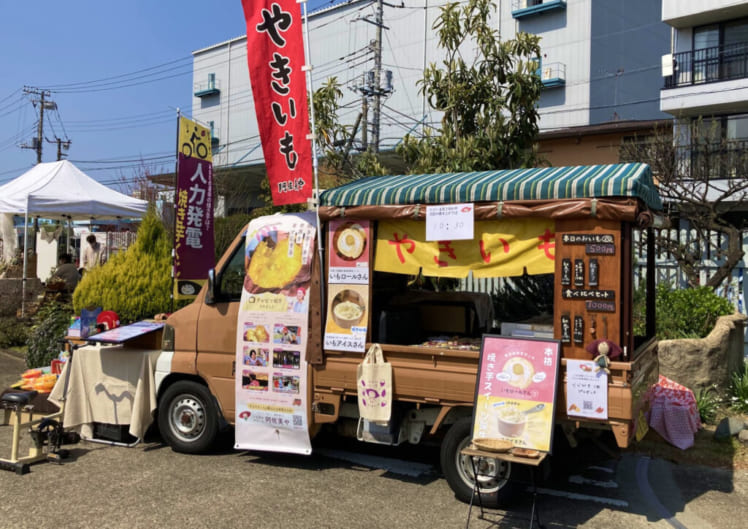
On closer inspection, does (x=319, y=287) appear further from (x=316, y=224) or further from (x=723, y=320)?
(x=723, y=320)

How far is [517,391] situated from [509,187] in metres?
1.61

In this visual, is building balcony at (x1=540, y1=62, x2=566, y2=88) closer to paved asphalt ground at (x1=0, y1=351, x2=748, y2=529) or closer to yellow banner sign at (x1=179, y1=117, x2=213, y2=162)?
yellow banner sign at (x1=179, y1=117, x2=213, y2=162)

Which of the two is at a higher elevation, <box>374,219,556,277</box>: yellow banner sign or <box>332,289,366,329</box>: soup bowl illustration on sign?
<box>374,219,556,277</box>: yellow banner sign

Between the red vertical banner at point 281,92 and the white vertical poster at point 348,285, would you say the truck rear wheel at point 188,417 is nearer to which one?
the white vertical poster at point 348,285

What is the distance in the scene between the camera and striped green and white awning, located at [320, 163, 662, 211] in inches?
193

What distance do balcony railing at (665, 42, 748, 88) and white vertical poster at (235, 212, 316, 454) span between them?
1854 centimetres

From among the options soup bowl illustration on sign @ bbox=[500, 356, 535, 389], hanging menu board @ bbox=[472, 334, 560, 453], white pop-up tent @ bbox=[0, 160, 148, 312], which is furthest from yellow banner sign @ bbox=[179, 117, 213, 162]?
white pop-up tent @ bbox=[0, 160, 148, 312]

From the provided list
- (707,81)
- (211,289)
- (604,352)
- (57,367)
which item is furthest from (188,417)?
(707,81)

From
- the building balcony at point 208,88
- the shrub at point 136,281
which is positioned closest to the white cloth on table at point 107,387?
the shrub at point 136,281

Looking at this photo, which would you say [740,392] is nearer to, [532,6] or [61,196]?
[61,196]

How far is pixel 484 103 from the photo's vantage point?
380 inches

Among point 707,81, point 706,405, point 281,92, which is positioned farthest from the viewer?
point 707,81

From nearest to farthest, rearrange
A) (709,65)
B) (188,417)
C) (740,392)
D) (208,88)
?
(188,417), (740,392), (709,65), (208,88)

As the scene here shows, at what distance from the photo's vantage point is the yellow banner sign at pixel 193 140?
8.15 m
